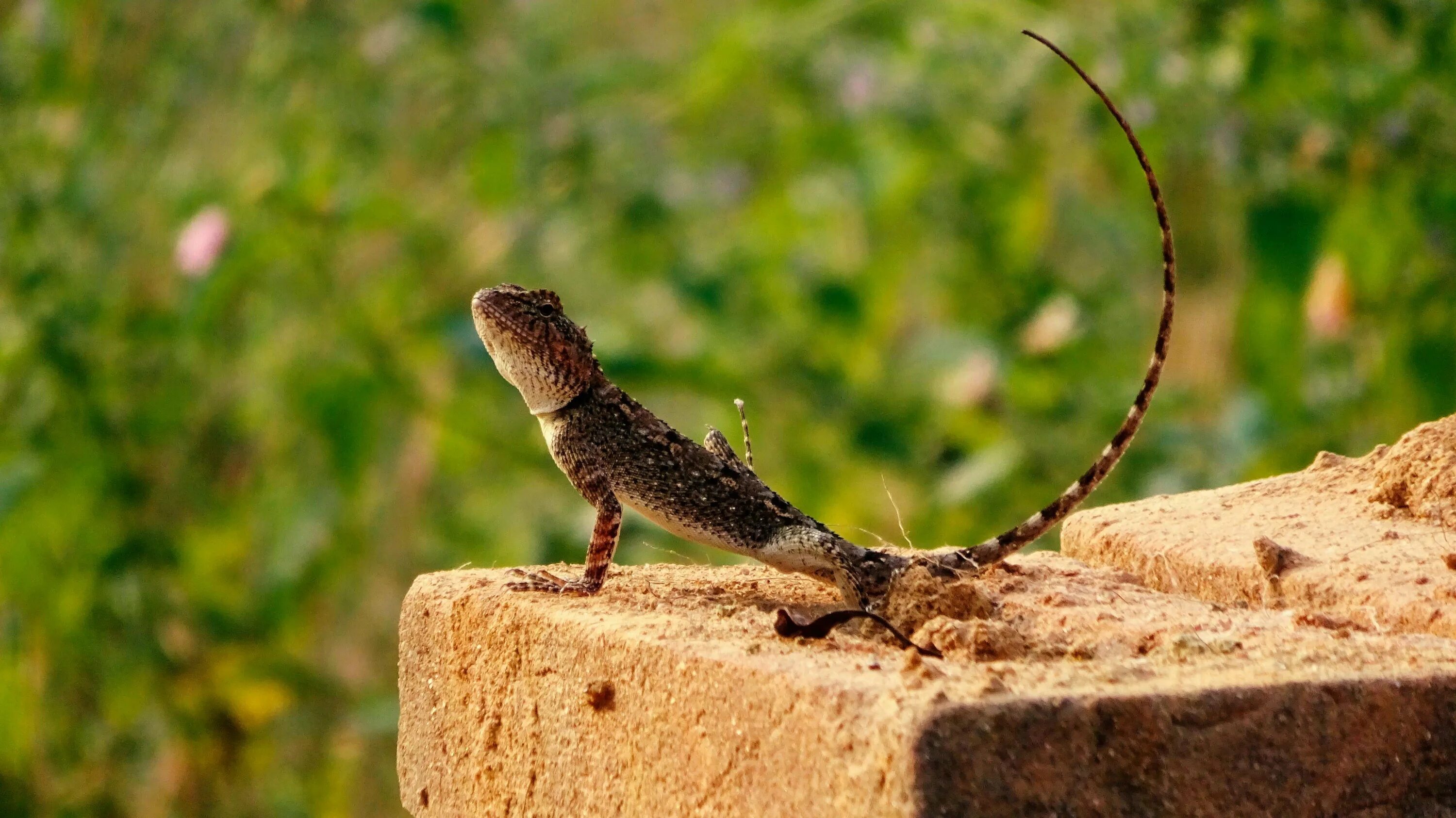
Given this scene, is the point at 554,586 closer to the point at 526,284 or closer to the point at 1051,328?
the point at 1051,328

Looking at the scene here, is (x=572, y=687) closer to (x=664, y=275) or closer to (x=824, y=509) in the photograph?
(x=824, y=509)

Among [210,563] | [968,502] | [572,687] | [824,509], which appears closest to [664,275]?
[824,509]

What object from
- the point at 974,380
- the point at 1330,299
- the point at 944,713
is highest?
→ the point at 1330,299

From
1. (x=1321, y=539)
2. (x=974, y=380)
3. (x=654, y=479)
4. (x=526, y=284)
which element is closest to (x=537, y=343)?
(x=654, y=479)

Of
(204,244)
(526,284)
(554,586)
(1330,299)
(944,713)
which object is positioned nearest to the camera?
(944,713)

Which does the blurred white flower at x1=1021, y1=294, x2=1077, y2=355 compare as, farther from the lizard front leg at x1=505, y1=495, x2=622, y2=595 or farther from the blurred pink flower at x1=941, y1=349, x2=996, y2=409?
the lizard front leg at x1=505, y1=495, x2=622, y2=595

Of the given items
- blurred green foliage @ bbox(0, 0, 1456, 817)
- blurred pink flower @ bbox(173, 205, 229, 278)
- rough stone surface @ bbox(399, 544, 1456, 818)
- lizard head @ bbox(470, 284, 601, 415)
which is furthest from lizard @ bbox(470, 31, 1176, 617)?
blurred pink flower @ bbox(173, 205, 229, 278)

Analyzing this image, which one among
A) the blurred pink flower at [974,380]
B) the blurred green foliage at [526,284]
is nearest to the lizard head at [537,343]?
the blurred green foliage at [526,284]
